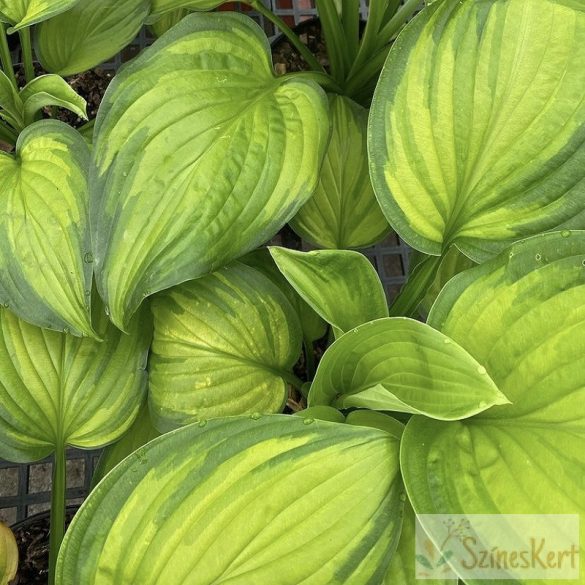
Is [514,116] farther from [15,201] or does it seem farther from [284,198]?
[15,201]

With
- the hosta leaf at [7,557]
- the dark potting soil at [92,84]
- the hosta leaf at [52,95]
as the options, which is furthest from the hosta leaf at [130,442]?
the dark potting soil at [92,84]

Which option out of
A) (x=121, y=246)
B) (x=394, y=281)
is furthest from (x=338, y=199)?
(x=121, y=246)

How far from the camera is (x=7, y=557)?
20.4 inches

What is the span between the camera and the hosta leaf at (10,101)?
2.09ft

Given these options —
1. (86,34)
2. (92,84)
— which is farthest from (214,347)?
(92,84)

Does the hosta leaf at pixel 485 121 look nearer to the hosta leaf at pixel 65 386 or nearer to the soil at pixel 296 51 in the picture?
the hosta leaf at pixel 65 386

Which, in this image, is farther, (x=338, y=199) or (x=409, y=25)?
(x=338, y=199)

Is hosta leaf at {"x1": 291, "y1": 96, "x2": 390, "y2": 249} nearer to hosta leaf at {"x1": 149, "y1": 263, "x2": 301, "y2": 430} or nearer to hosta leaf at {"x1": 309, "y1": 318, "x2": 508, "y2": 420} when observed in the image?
hosta leaf at {"x1": 149, "y1": 263, "x2": 301, "y2": 430}

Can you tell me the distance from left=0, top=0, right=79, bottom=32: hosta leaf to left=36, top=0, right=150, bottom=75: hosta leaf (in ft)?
0.49

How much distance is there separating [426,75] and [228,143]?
0.18 meters

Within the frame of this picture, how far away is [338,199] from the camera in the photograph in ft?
2.37

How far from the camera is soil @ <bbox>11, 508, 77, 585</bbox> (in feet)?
2.16

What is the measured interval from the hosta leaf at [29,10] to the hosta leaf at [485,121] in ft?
1.03

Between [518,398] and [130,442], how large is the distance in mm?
Answer: 410
